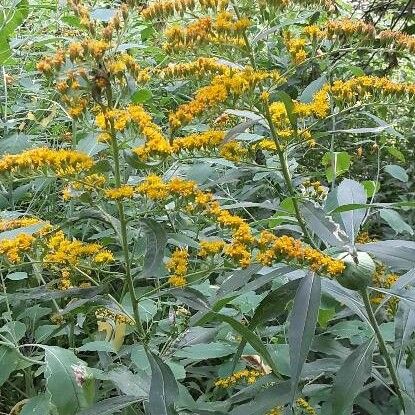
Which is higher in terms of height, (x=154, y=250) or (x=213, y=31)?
(x=213, y=31)

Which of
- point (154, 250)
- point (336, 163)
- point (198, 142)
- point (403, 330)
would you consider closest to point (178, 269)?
point (154, 250)

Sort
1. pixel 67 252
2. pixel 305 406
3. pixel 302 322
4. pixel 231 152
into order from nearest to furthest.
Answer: pixel 302 322
pixel 67 252
pixel 231 152
pixel 305 406

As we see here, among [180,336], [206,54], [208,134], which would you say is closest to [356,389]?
[180,336]

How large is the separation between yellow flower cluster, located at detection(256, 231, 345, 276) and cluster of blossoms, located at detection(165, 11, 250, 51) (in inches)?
22.4

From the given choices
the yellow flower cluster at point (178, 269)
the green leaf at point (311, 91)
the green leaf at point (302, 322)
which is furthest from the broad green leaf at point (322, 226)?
the green leaf at point (311, 91)

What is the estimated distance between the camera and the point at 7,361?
207 cm

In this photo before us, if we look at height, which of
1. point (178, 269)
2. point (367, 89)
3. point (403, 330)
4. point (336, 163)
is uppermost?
point (367, 89)

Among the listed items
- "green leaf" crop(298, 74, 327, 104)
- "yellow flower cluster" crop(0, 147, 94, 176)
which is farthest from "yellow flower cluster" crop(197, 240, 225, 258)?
"green leaf" crop(298, 74, 327, 104)

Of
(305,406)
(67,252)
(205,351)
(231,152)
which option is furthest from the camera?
(205,351)

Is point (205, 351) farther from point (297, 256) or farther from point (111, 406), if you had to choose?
point (297, 256)

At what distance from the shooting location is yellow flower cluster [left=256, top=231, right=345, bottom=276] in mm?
1624

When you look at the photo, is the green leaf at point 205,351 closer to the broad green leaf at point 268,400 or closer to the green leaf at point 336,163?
the broad green leaf at point 268,400

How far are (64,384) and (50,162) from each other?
2.08ft

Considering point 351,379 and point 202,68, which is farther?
point 202,68
